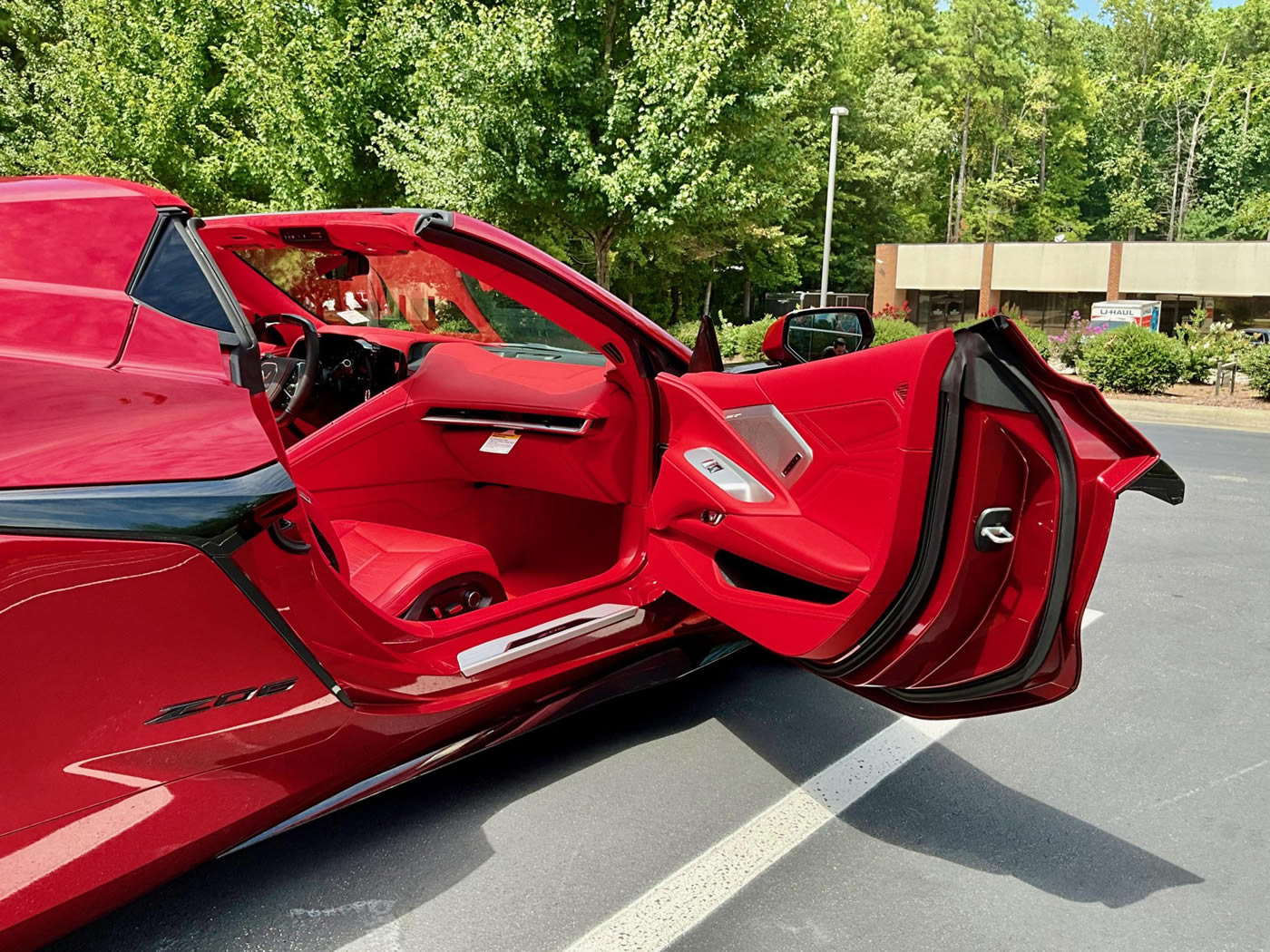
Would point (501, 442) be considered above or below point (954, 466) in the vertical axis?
below

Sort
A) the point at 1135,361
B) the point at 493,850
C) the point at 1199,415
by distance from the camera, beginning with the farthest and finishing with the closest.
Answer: the point at 1135,361
the point at 1199,415
the point at 493,850

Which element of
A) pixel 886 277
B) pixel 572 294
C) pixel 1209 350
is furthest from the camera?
pixel 886 277

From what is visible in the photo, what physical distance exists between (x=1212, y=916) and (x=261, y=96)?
42.4 ft

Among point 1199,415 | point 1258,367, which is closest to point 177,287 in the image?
point 1199,415

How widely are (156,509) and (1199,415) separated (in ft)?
45.8

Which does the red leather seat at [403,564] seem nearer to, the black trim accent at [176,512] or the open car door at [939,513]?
the black trim accent at [176,512]

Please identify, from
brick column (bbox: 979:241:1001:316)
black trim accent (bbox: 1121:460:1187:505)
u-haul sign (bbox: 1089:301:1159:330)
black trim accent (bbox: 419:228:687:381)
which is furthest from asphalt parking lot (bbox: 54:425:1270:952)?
brick column (bbox: 979:241:1001:316)

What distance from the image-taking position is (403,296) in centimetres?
362

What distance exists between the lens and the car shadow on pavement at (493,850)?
87.3 inches

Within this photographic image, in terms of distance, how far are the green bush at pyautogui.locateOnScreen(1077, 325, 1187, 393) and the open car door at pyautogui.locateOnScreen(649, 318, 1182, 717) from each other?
562 inches

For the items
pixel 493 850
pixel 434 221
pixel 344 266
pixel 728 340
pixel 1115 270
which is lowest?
pixel 493 850

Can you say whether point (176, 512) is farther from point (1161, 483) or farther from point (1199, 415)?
point (1199, 415)

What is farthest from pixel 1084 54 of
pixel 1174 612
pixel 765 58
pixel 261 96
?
pixel 1174 612

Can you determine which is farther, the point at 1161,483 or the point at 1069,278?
the point at 1069,278
